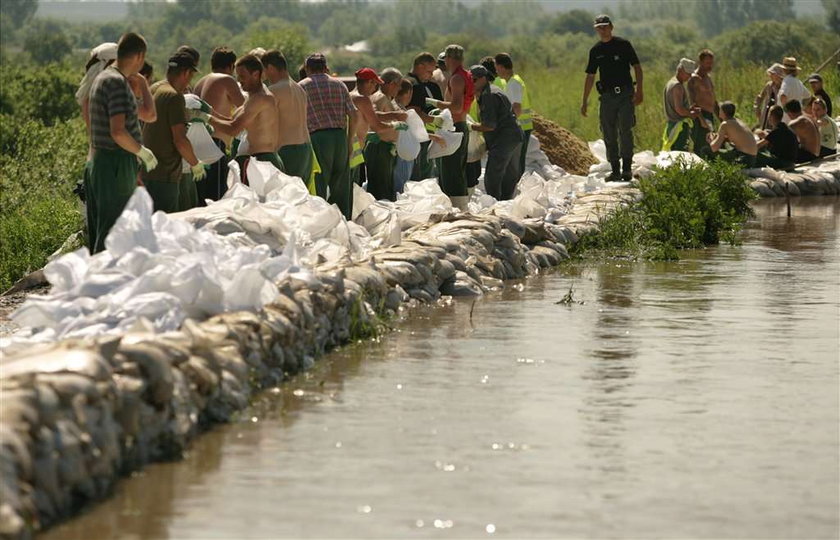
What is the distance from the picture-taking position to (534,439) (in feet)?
26.1

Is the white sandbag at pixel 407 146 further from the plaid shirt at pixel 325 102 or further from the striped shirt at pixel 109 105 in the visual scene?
the striped shirt at pixel 109 105

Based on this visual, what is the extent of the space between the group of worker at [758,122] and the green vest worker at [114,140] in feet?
35.6

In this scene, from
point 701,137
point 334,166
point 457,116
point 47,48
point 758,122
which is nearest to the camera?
point 334,166

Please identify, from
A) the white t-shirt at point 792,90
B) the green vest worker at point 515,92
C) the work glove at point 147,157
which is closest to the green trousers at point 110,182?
the work glove at point 147,157

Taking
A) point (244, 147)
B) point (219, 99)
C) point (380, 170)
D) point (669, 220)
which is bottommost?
point (669, 220)

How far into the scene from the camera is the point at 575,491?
7.07 metres

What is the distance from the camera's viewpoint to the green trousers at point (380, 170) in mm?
15547

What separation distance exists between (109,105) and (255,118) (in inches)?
90.4

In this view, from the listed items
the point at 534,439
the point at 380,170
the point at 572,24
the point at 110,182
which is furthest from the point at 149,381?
the point at 572,24

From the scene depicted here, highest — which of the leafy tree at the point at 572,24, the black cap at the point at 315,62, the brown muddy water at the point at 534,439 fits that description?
the leafy tree at the point at 572,24

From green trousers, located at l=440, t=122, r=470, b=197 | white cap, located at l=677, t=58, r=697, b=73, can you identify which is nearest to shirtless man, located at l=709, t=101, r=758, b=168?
Result: white cap, located at l=677, t=58, r=697, b=73

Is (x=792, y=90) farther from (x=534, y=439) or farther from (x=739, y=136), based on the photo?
(x=534, y=439)

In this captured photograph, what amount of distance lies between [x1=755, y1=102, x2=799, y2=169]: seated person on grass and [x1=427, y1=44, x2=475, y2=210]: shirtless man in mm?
7181

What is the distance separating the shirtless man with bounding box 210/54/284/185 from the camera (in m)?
12.6
